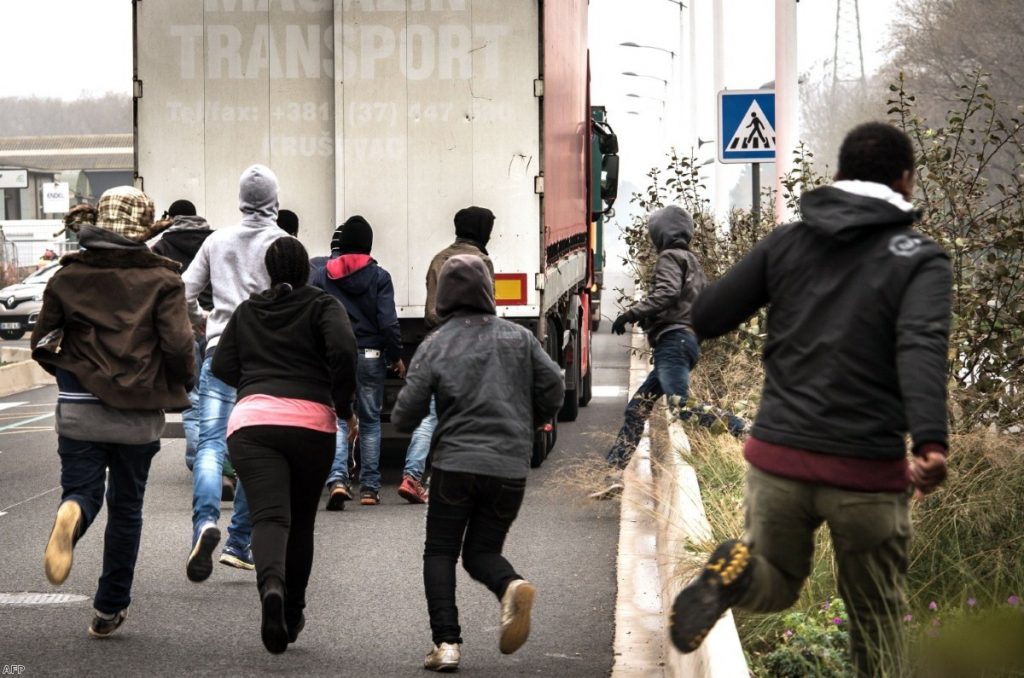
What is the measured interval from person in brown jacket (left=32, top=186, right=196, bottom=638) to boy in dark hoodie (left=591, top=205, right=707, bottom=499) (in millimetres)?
4266

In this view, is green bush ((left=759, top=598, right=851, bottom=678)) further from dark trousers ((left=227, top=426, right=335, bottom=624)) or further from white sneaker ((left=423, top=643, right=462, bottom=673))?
dark trousers ((left=227, top=426, right=335, bottom=624))

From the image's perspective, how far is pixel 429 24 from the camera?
447 inches

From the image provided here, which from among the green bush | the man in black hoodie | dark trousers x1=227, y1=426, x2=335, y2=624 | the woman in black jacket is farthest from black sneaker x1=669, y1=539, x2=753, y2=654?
the woman in black jacket

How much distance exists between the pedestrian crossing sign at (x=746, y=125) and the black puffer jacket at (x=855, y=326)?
39.7 ft

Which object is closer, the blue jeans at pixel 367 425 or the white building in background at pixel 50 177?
the blue jeans at pixel 367 425

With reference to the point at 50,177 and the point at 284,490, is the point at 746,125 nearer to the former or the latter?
the point at 284,490

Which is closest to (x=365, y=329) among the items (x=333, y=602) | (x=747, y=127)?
(x=333, y=602)

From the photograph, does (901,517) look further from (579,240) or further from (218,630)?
(579,240)

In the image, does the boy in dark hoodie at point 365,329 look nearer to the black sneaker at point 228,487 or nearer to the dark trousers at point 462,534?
the black sneaker at point 228,487

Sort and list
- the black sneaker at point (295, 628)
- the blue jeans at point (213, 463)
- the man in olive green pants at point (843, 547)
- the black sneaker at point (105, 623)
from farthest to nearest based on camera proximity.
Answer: the blue jeans at point (213, 463) → the black sneaker at point (105, 623) → the black sneaker at point (295, 628) → the man in olive green pants at point (843, 547)

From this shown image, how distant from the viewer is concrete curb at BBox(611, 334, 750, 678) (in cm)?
554

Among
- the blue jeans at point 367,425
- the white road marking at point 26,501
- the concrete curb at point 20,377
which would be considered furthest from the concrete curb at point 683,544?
the concrete curb at point 20,377

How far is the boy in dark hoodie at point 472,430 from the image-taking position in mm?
6312

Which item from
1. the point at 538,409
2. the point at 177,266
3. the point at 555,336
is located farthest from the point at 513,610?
the point at 555,336
